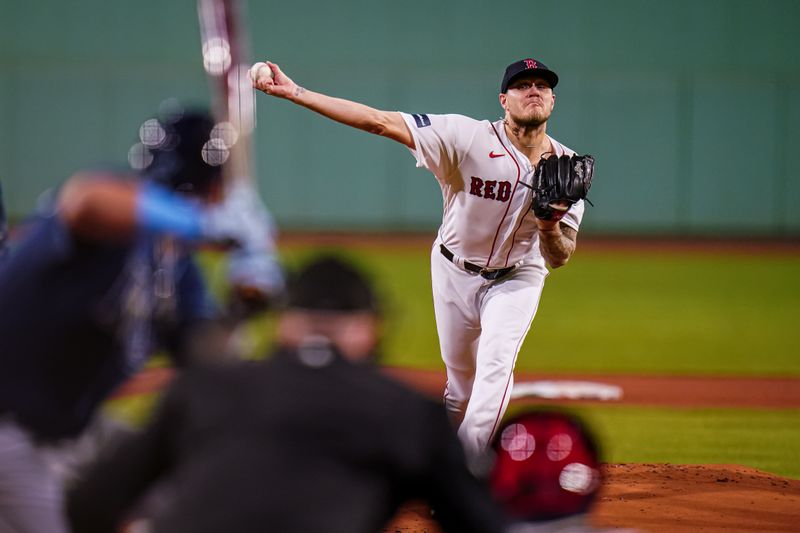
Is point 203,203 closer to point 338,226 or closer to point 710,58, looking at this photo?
point 338,226

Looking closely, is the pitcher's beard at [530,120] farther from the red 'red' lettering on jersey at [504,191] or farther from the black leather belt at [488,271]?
the black leather belt at [488,271]

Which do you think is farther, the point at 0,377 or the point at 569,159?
the point at 569,159

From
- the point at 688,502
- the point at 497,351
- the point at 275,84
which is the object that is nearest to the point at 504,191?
the point at 497,351

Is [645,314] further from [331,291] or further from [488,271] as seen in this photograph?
[331,291]

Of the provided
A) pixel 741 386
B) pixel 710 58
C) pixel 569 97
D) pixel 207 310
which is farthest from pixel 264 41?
pixel 207 310

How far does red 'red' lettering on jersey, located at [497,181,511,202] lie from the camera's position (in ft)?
20.2

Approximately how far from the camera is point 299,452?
7.84ft

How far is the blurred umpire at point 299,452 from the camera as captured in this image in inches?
93.4

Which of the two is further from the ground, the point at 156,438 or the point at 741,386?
the point at 156,438

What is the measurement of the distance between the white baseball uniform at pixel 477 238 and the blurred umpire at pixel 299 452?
341 cm

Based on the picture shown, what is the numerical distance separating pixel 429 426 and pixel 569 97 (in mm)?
25776

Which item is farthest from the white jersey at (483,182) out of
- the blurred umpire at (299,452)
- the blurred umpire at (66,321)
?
the blurred umpire at (299,452)

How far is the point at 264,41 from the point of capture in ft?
93.0

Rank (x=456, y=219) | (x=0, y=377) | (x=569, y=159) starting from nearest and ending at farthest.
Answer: (x=0, y=377) → (x=569, y=159) → (x=456, y=219)
